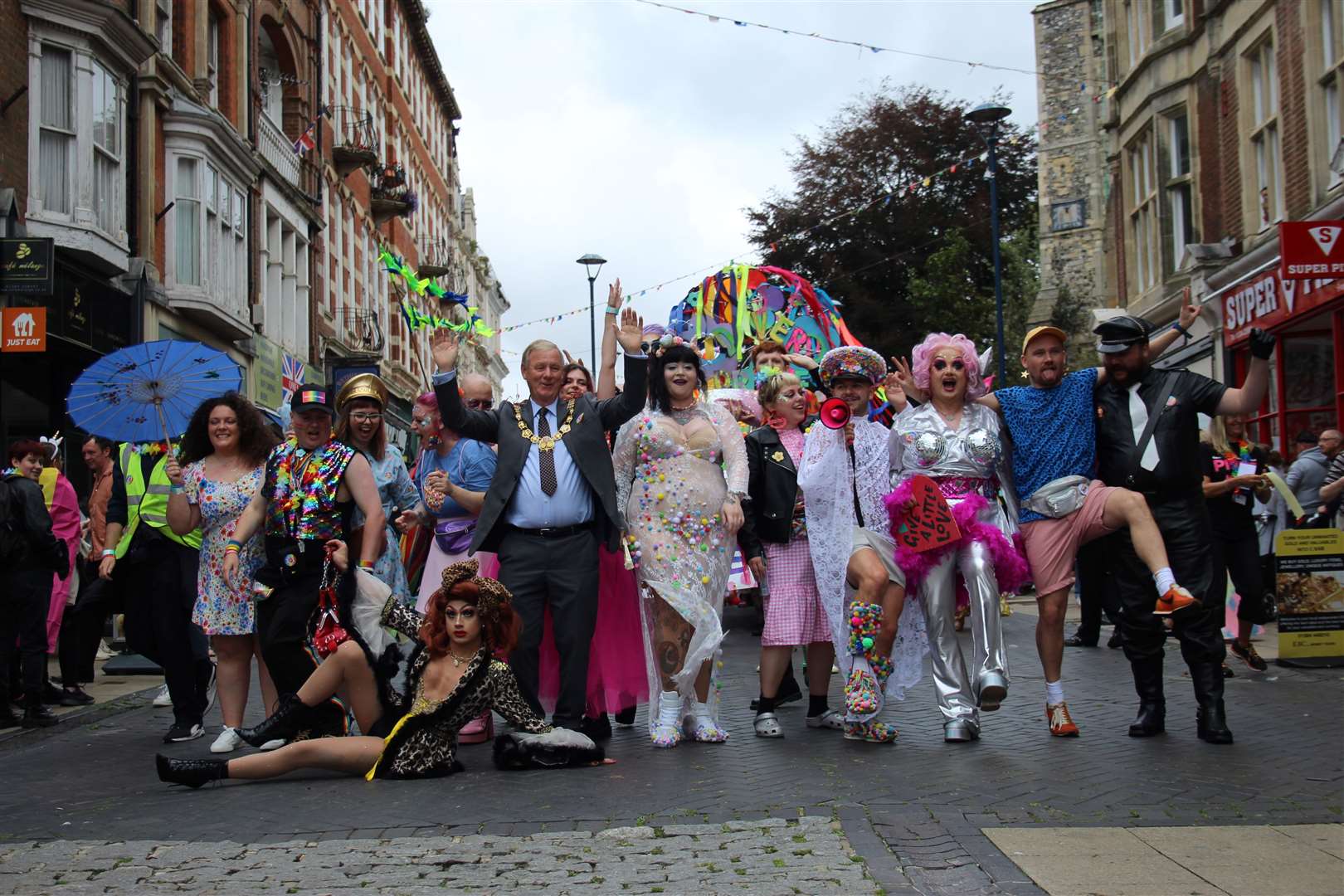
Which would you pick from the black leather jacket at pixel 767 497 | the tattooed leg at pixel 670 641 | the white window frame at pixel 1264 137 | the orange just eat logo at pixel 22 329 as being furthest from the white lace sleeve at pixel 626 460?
the white window frame at pixel 1264 137

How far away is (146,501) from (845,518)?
13.4ft

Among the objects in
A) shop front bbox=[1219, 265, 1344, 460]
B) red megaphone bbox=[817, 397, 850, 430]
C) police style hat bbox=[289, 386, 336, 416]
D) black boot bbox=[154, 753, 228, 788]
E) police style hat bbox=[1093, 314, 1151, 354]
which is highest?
shop front bbox=[1219, 265, 1344, 460]

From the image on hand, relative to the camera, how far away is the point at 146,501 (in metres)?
8.23

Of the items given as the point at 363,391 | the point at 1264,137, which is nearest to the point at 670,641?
the point at 363,391

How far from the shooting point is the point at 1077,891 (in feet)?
13.0

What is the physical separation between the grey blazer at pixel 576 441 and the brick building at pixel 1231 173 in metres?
11.3

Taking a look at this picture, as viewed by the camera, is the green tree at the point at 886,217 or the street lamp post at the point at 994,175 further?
the green tree at the point at 886,217

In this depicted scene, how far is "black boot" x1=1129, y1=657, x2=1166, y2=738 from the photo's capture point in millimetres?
6832

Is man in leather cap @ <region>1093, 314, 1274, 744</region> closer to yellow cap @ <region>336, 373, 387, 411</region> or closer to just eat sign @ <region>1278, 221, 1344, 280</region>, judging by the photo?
yellow cap @ <region>336, 373, 387, 411</region>

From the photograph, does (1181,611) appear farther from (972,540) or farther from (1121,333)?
(1121,333)

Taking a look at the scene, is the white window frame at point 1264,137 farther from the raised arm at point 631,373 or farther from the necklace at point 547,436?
the necklace at point 547,436

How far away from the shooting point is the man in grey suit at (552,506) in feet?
22.9

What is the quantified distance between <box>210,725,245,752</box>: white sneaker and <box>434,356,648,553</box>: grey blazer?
1640 millimetres

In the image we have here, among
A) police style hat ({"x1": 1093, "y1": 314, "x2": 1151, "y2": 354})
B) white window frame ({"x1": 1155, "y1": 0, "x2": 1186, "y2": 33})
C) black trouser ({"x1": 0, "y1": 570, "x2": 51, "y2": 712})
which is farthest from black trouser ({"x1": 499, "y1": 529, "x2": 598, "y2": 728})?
white window frame ({"x1": 1155, "y1": 0, "x2": 1186, "y2": 33})
